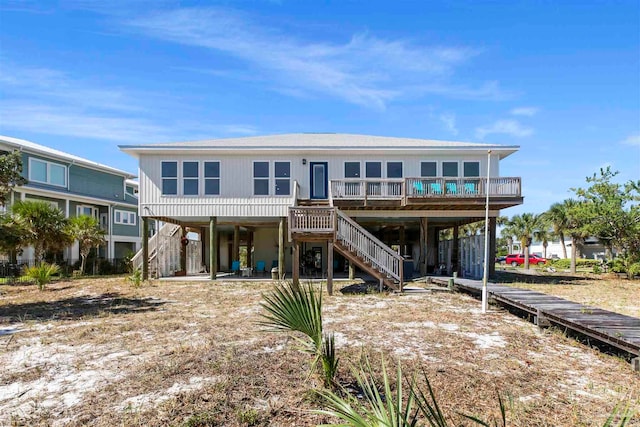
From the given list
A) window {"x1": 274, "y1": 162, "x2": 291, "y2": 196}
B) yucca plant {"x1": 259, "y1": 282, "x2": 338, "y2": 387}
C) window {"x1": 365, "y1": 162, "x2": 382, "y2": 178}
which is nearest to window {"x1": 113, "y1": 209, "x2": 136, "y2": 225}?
window {"x1": 274, "y1": 162, "x2": 291, "y2": 196}

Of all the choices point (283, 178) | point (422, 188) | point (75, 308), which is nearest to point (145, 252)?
point (283, 178)

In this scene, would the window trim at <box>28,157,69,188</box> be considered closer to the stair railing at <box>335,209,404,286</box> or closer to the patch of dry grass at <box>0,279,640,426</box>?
the patch of dry grass at <box>0,279,640,426</box>


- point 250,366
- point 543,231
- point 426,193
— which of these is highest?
point 426,193

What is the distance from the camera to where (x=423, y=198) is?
633 inches

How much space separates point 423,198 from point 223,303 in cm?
901

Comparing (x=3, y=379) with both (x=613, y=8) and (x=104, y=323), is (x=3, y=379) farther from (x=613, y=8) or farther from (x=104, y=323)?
(x=613, y=8)

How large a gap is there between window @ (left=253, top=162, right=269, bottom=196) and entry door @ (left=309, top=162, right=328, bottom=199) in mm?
2101

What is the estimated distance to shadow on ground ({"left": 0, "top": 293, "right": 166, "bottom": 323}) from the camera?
32.2 ft

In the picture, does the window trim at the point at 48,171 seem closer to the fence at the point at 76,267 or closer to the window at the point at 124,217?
the window at the point at 124,217

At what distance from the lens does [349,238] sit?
13.6 meters

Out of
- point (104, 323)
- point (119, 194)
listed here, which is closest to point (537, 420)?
point (104, 323)

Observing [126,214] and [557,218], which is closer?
[126,214]

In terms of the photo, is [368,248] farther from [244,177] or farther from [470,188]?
[244,177]

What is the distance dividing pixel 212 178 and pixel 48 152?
46.7ft
